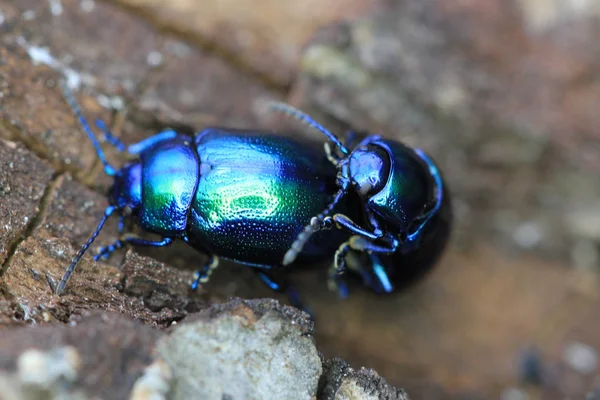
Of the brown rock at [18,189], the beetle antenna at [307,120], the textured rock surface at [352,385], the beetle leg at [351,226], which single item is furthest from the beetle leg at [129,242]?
the textured rock surface at [352,385]

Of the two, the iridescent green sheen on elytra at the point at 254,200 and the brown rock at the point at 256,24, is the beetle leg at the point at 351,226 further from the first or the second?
the brown rock at the point at 256,24

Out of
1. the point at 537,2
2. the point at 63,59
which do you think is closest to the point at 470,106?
the point at 537,2

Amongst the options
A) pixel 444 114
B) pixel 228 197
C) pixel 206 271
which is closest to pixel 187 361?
pixel 206 271

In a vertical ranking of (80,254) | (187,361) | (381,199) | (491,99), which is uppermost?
(491,99)

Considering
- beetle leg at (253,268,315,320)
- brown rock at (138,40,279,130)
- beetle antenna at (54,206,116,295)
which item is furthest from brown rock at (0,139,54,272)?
beetle leg at (253,268,315,320)

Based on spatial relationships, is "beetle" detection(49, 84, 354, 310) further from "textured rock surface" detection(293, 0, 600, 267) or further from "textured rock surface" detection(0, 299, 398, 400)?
"textured rock surface" detection(293, 0, 600, 267)

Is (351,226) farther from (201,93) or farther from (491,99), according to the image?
(491,99)
